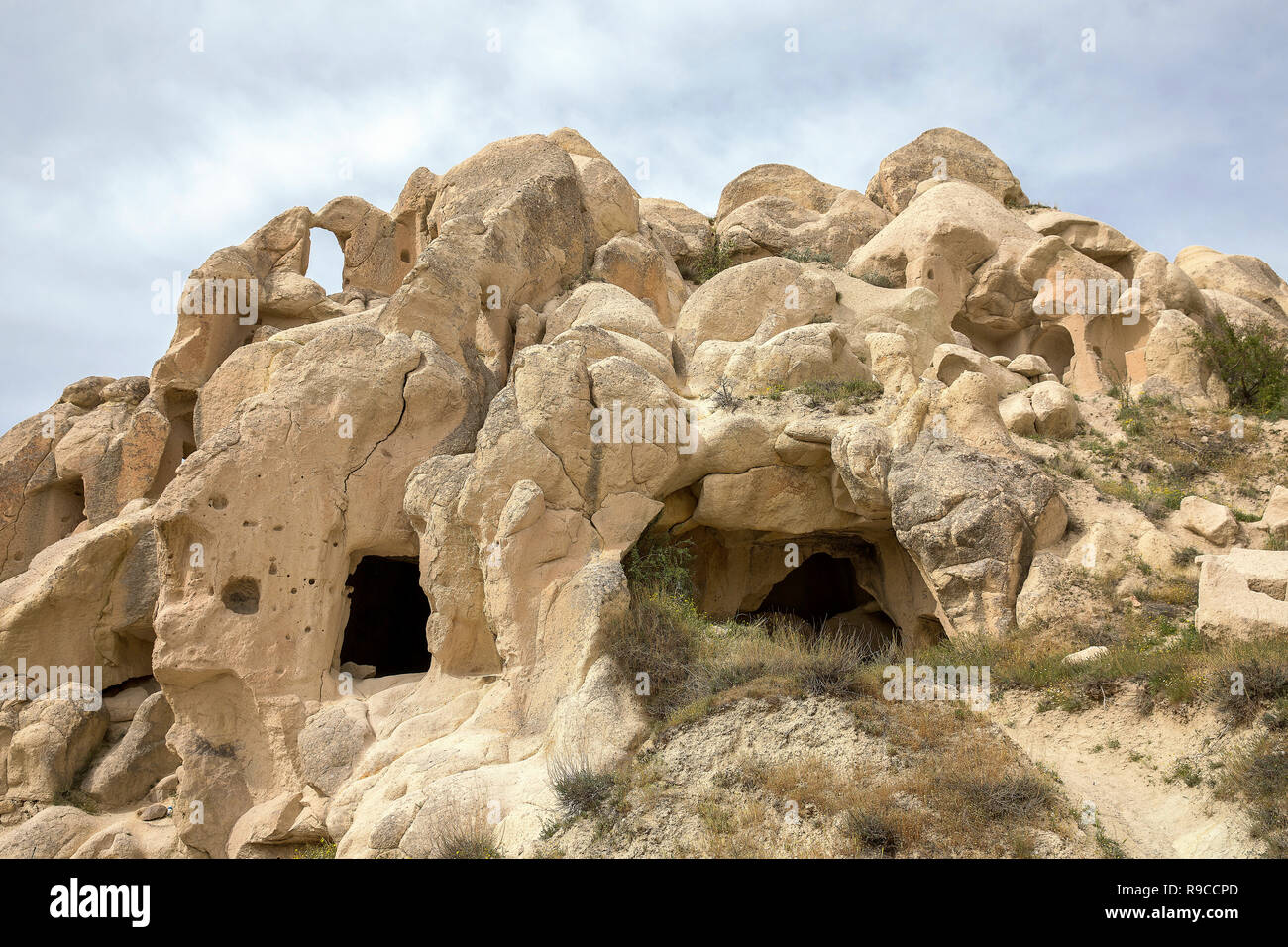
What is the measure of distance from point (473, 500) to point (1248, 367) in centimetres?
1106

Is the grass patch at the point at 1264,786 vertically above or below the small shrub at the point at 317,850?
above

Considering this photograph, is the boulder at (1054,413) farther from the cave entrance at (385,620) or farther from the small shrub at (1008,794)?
the cave entrance at (385,620)

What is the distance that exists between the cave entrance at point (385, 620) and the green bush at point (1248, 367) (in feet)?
40.2

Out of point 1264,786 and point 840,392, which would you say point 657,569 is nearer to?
point 840,392

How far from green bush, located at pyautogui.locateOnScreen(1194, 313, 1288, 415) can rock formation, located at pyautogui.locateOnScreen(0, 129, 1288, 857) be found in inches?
10.9

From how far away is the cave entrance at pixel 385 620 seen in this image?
1507 cm

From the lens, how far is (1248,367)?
13664 mm

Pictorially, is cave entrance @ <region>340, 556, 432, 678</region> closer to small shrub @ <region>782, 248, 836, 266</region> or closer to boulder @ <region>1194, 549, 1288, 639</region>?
small shrub @ <region>782, 248, 836, 266</region>

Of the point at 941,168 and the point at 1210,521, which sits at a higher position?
the point at 941,168

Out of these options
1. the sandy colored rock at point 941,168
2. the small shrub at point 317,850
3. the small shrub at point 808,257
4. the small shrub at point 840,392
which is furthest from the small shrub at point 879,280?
the small shrub at point 317,850

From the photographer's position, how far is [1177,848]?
658 cm

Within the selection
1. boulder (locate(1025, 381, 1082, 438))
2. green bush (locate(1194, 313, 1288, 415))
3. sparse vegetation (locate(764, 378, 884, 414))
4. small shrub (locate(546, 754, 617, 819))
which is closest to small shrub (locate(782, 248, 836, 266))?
green bush (locate(1194, 313, 1288, 415))

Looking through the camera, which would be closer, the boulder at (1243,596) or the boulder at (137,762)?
the boulder at (1243,596)

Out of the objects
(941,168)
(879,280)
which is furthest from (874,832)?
(941,168)
